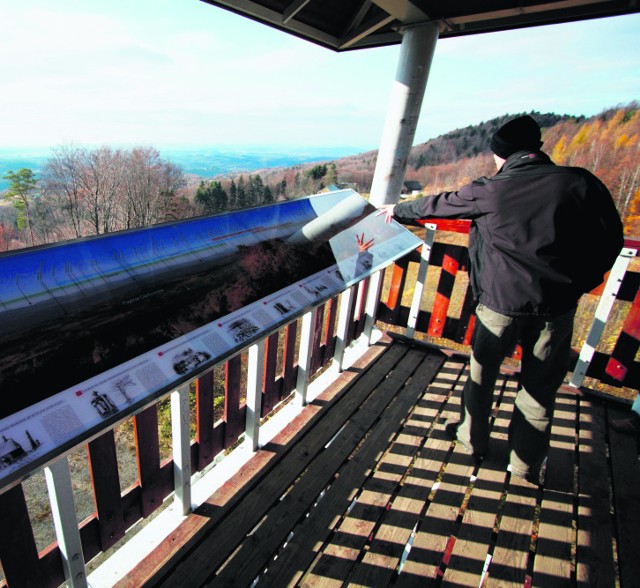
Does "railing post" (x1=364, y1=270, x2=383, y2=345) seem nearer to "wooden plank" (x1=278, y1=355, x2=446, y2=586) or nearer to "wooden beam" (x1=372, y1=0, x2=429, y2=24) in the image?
"wooden plank" (x1=278, y1=355, x2=446, y2=586)

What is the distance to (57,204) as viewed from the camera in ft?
14.3

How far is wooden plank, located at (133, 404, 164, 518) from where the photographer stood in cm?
148

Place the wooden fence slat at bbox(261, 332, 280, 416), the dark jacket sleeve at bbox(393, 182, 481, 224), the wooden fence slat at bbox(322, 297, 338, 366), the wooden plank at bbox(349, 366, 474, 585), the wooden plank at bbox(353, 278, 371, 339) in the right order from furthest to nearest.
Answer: the wooden plank at bbox(353, 278, 371, 339) < the wooden fence slat at bbox(322, 297, 338, 366) < the wooden fence slat at bbox(261, 332, 280, 416) < the dark jacket sleeve at bbox(393, 182, 481, 224) < the wooden plank at bbox(349, 366, 474, 585)

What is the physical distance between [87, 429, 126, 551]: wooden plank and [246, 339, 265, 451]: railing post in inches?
27.2

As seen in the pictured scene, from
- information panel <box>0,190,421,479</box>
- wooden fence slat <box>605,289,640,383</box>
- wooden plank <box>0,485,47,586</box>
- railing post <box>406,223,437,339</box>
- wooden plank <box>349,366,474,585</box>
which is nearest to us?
information panel <box>0,190,421,479</box>

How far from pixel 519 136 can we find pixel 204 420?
1934 millimetres

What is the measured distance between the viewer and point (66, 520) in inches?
48.5

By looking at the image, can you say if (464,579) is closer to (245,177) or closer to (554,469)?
(554,469)

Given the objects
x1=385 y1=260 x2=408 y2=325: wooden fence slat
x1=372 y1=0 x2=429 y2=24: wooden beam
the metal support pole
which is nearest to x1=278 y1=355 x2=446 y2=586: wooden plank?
x1=385 y1=260 x2=408 y2=325: wooden fence slat

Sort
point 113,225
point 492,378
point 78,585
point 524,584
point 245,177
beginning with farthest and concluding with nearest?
1. point 113,225
2. point 245,177
3. point 492,378
4. point 524,584
5. point 78,585

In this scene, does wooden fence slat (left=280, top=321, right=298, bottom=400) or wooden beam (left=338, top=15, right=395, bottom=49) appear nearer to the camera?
wooden fence slat (left=280, top=321, right=298, bottom=400)

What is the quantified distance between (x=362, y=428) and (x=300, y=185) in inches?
61.0

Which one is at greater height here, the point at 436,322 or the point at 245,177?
the point at 245,177

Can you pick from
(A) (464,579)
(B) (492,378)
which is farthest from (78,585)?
(B) (492,378)
